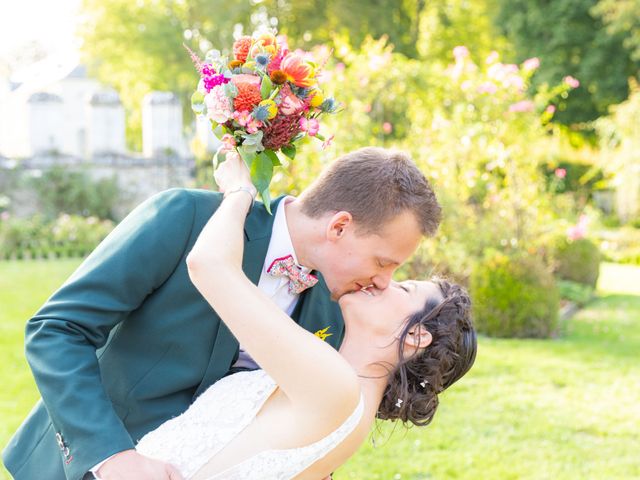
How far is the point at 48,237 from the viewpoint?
16406 millimetres

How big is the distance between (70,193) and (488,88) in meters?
10.6

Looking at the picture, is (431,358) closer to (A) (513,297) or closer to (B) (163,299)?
(B) (163,299)

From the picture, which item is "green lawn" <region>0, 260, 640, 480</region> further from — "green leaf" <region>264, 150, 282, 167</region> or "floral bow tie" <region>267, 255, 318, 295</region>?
"green leaf" <region>264, 150, 282, 167</region>

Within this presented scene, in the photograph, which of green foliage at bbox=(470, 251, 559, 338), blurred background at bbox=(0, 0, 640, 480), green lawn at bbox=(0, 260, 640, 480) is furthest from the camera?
green foliage at bbox=(470, 251, 559, 338)

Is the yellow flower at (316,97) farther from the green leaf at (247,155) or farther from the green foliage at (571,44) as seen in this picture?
the green foliage at (571,44)

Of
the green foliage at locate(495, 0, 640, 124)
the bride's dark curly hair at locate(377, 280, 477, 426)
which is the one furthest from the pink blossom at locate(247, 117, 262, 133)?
the green foliage at locate(495, 0, 640, 124)

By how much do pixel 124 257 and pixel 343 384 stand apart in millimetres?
710

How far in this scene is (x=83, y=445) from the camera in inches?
90.4

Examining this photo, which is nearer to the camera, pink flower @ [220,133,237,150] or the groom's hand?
the groom's hand

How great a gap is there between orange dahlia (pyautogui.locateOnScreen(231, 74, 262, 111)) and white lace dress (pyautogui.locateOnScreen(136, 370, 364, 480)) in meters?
0.82

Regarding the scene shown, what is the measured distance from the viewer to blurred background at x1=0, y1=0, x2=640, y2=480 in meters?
6.37

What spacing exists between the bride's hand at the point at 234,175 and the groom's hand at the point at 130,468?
807mm

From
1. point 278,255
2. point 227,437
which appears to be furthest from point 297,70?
point 227,437

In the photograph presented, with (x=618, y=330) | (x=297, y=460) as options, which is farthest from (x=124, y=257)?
(x=618, y=330)
